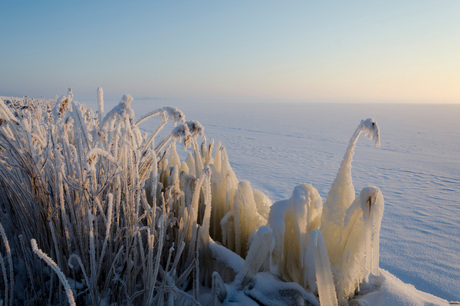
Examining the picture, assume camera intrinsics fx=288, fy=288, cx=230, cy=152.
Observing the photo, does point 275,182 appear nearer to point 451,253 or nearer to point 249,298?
point 451,253

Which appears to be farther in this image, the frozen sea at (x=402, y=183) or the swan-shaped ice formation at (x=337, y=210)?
the frozen sea at (x=402, y=183)

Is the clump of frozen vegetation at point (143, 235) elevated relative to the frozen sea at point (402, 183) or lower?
elevated

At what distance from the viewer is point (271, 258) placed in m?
0.99

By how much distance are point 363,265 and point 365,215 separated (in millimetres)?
197

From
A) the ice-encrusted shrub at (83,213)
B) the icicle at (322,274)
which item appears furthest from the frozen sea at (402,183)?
the ice-encrusted shrub at (83,213)

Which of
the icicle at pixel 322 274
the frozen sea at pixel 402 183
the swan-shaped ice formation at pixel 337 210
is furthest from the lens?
the frozen sea at pixel 402 183

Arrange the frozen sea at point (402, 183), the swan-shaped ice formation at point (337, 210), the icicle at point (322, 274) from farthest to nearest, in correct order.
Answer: the frozen sea at point (402, 183) → the swan-shaped ice formation at point (337, 210) → the icicle at point (322, 274)

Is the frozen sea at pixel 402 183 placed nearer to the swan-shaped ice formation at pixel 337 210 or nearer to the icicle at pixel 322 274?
the swan-shaped ice formation at pixel 337 210

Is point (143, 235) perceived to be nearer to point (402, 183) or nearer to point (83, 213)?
point (83, 213)

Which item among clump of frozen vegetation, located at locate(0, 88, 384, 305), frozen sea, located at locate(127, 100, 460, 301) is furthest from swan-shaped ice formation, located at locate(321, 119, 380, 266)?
frozen sea, located at locate(127, 100, 460, 301)

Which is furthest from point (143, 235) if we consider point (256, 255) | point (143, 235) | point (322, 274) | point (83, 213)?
point (322, 274)

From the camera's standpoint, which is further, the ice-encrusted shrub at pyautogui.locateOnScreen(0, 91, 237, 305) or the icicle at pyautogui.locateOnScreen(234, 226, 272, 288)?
the icicle at pyautogui.locateOnScreen(234, 226, 272, 288)

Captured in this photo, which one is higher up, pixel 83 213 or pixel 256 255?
pixel 83 213

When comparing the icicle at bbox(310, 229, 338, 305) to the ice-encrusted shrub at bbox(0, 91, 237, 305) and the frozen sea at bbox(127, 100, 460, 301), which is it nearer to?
the ice-encrusted shrub at bbox(0, 91, 237, 305)
